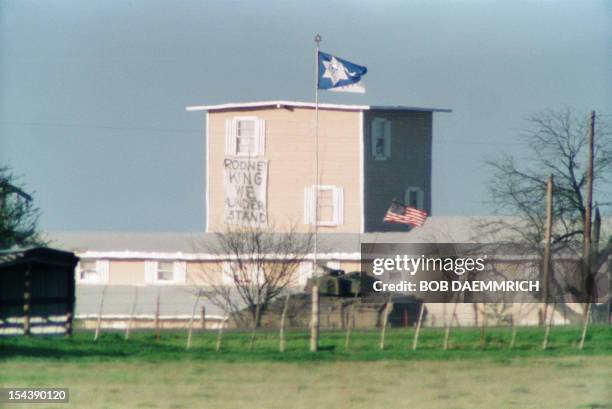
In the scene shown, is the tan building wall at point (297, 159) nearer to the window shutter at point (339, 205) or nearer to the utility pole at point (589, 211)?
the window shutter at point (339, 205)

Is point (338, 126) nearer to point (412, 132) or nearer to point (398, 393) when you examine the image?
point (412, 132)

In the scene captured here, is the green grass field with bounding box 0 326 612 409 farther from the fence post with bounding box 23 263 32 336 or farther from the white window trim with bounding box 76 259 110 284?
the white window trim with bounding box 76 259 110 284

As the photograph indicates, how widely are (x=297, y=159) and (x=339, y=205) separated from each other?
237 centimetres

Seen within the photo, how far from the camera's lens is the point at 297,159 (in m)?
40.2

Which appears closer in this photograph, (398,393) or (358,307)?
(398,393)

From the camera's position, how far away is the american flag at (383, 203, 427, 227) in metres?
37.5

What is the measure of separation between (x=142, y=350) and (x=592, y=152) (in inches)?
701

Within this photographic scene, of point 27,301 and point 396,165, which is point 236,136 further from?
point 27,301

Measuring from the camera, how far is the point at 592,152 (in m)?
33.8

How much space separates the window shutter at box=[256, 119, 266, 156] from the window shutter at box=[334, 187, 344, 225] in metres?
3.14

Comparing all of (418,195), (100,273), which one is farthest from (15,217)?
(418,195)

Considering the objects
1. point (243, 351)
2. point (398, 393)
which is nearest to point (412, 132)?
point (243, 351)

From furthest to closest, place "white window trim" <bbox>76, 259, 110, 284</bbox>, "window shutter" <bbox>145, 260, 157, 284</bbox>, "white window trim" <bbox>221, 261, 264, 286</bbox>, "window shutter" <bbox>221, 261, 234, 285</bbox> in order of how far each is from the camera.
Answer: "window shutter" <bbox>221, 261, 234, 285</bbox> < "white window trim" <bbox>221, 261, 264, 286</bbox> < "window shutter" <bbox>145, 260, 157, 284</bbox> < "white window trim" <bbox>76, 259, 110, 284</bbox>

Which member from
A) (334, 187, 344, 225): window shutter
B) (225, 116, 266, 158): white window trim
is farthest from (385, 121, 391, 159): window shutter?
(225, 116, 266, 158): white window trim
